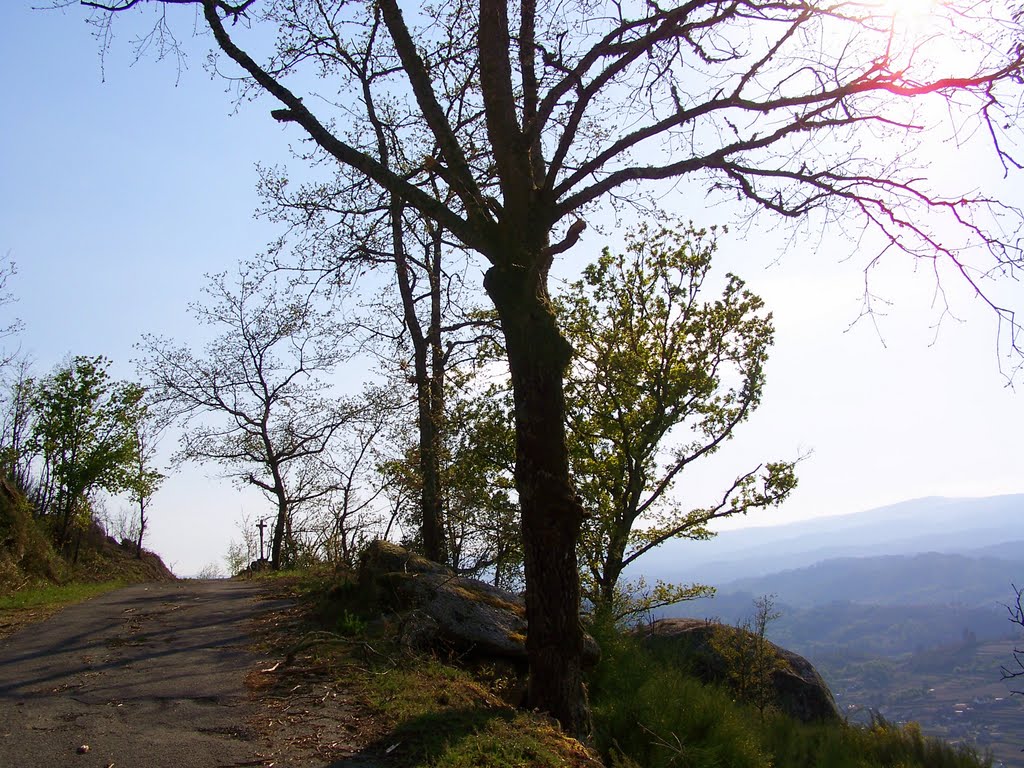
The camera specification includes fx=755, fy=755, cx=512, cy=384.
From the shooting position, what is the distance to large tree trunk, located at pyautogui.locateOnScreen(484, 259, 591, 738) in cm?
630

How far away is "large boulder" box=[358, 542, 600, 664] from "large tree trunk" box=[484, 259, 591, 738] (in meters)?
1.70

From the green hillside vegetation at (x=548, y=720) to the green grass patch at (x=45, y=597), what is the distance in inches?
162

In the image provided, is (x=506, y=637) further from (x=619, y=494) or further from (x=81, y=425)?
(x=81, y=425)

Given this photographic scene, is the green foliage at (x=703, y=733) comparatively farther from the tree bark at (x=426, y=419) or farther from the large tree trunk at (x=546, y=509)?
the tree bark at (x=426, y=419)

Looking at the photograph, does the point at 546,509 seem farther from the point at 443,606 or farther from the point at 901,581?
the point at 901,581

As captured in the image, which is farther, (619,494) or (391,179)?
(619,494)

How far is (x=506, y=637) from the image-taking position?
816 cm

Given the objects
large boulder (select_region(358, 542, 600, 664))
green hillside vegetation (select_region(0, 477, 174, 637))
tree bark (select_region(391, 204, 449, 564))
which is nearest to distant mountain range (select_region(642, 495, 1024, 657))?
tree bark (select_region(391, 204, 449, 564))

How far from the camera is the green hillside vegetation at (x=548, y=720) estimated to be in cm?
526

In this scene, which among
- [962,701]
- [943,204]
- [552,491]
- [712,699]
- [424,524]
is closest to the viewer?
[552,491]

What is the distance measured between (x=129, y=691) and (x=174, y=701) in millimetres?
565

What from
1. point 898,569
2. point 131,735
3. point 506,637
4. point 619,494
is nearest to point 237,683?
point 131,735

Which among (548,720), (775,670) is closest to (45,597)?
(548,720)

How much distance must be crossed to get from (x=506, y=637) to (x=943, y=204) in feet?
19.9
